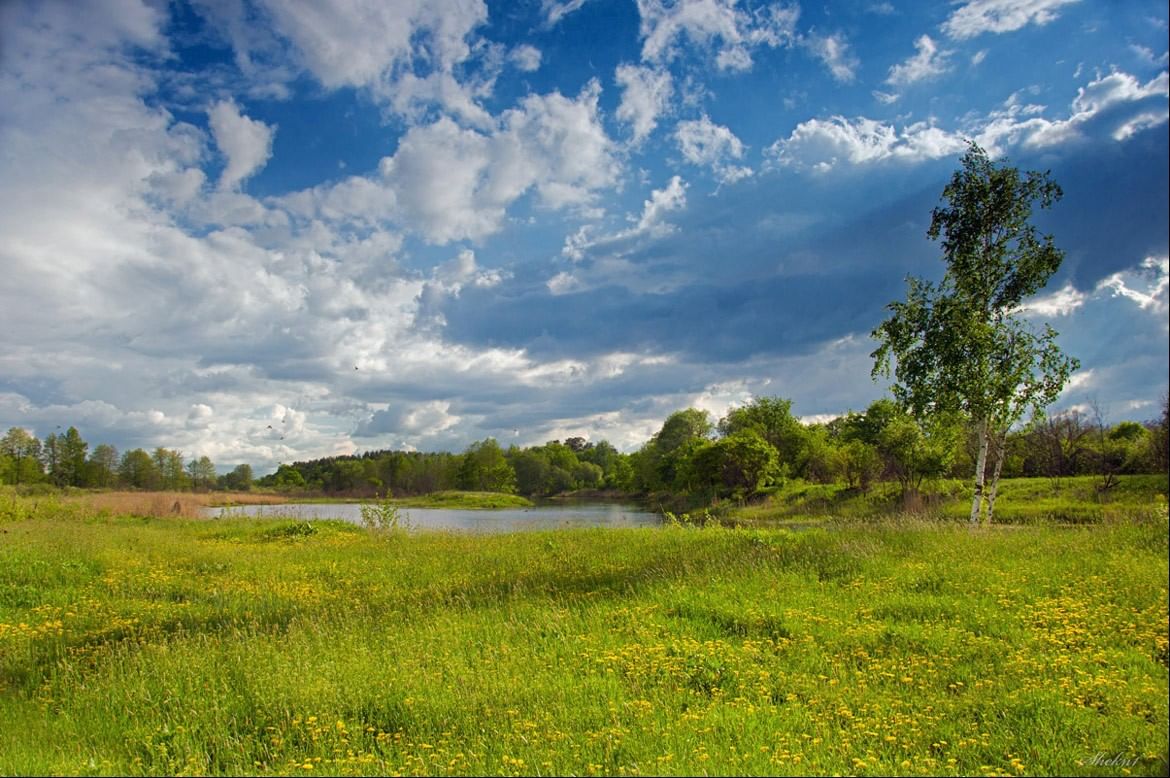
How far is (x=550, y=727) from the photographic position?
19.4ft

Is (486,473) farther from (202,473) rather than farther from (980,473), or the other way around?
(980,473)

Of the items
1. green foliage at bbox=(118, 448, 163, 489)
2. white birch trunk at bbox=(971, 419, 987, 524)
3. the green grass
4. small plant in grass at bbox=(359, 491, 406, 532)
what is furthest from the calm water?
green foliage at bbox=(118, 448, 163, 489)

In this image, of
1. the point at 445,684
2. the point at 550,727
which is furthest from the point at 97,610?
the point at 550,727

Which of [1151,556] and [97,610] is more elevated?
[1151,556]

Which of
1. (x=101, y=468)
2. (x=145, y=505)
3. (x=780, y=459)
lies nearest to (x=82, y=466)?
(x=101, y=468)

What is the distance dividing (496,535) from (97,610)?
1220 cm

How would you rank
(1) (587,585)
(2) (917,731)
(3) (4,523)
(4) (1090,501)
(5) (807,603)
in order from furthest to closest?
(4) (1090,501) → (3) (4,523) → (1) (587,585) → (5) (807,603) → (2) (917,731)

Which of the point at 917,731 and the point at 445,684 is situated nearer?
the point at 917,731

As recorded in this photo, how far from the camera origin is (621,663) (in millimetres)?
7793

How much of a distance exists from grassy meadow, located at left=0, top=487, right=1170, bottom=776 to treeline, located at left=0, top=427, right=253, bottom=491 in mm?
37395

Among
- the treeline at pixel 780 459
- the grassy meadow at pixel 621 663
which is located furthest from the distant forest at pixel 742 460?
the grassy meadow at pixel 621 663

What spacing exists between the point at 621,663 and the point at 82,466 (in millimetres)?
74034

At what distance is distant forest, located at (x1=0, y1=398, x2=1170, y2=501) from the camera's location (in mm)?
43125

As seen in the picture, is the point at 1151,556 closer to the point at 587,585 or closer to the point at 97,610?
the point at 587,585
